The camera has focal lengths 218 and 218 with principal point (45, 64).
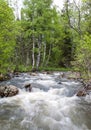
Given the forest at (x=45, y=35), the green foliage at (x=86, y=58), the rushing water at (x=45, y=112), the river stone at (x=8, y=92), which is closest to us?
the rushing water at (x=45, y=112)

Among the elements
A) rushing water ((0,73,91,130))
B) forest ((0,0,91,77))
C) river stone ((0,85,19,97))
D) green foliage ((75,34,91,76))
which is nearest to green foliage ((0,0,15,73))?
forest ((0,0,91,77))

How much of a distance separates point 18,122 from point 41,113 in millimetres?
1316

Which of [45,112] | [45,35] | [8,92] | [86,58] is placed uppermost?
[45,35]

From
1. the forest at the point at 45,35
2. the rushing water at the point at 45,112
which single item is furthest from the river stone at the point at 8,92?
the forest at the point at 45,35

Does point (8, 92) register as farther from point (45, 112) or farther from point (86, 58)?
point (86, 58)

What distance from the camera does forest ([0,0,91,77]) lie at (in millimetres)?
16281

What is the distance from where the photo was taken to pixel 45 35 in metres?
30.7

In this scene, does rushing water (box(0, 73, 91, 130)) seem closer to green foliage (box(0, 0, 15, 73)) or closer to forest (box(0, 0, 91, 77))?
forest (box(0, 0, 91, 77))

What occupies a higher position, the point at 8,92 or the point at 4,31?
the point at 4,31

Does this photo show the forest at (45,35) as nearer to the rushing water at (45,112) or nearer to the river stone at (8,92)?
the rushing water at (45,112)

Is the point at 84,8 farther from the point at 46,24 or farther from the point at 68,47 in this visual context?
the point at 68,47

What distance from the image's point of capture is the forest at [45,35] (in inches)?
641

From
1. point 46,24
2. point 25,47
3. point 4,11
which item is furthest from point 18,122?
point 25,47

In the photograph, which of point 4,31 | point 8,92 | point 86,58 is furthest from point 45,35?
point 8,92
